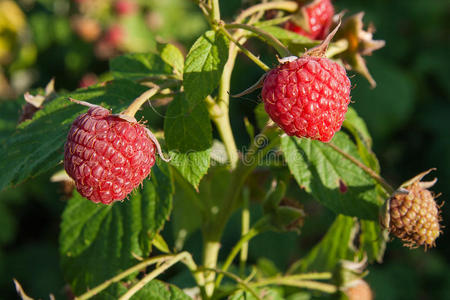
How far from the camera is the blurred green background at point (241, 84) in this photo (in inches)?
115

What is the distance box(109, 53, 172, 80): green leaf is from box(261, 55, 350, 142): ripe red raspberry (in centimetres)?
30

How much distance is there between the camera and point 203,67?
34.9 inches

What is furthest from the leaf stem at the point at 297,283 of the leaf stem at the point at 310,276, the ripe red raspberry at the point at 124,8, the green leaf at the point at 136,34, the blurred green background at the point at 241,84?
the ripe red raspberry at the point at 124,8

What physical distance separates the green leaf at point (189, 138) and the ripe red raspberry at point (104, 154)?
0.24 feet

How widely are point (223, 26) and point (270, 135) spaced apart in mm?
284

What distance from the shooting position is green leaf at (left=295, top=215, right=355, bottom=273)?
53.1 inches

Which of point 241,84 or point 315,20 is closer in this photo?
point 315,20

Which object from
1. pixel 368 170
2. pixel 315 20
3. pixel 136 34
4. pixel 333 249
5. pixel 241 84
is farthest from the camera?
pixel 136 34

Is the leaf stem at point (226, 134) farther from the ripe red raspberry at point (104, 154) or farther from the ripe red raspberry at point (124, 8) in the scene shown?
the ripe red raspberry at point (124, 8)

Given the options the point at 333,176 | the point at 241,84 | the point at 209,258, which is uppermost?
the point at 333,176

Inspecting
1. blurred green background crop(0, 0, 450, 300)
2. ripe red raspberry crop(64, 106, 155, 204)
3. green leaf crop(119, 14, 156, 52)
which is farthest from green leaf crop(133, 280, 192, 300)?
green leaf crop(119, 14, 156, 52)

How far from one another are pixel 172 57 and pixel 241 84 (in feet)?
7.87

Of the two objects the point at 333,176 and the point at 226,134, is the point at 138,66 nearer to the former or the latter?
Answer: the point at 226,134

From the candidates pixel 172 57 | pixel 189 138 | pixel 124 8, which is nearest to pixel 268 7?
pixel 172 57
